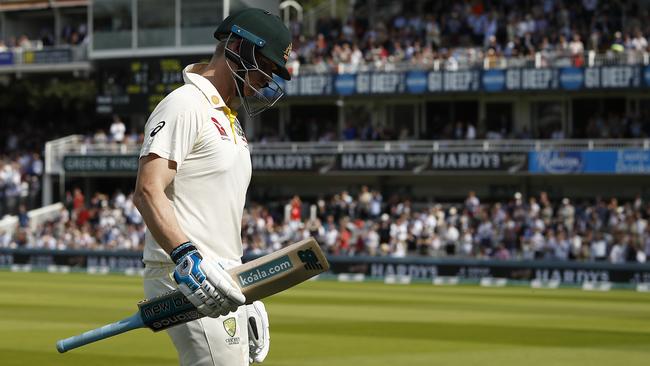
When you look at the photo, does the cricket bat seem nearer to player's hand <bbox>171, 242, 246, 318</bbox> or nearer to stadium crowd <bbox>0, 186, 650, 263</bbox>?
player's hand <bbox>171, 242, 246, 318</bbox>

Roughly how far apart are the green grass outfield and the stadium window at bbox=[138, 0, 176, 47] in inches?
596

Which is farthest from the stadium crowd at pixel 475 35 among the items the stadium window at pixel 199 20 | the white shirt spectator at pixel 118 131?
the white shirt spectator at pixel 118 131

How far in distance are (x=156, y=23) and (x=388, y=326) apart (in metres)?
24.7

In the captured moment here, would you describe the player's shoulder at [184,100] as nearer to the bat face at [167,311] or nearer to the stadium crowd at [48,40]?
the bat face at [167,311]

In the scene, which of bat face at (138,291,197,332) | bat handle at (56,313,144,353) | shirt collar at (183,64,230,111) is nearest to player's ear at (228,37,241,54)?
shirt collar at (183,64,230,111)

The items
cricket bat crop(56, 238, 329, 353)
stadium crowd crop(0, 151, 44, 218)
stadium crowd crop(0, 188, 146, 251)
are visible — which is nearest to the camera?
cricket bat crop(56, 238, 329, 353)

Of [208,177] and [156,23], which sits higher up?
[156,23]

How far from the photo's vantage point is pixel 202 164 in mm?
4531

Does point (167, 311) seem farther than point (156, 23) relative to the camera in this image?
No

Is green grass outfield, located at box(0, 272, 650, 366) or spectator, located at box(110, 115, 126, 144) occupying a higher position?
spectator, located at box(110, 115, 126, 144)

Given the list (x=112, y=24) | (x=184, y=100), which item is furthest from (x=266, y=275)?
(x=112, y=24)

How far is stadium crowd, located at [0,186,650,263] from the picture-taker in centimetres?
2562

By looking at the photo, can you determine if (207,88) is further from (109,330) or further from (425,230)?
(425,230)

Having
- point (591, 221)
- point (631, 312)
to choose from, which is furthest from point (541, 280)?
point (631, 312)
